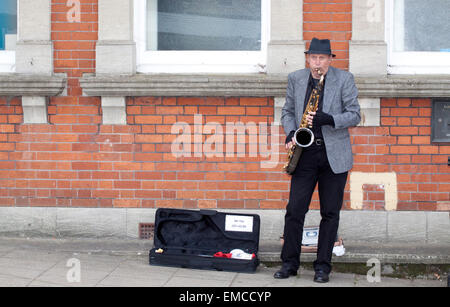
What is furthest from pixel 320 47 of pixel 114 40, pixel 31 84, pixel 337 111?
pixel 31 84

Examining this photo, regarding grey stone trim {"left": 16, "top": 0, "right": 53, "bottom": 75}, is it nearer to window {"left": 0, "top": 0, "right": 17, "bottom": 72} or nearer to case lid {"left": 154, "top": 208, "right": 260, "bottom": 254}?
window {"left": 0, "top": 0, "right": 17, "bottom": 72}

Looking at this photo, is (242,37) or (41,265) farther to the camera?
(242,37)

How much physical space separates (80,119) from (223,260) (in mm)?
2226

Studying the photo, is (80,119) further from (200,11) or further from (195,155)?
(200,11)

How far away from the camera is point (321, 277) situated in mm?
5910

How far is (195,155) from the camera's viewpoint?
720cm

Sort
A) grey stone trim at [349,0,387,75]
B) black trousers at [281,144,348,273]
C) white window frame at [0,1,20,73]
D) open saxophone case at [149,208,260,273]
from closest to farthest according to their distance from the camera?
black trousers at [281,144,348,273]
open saxophone case at [149,208,260,273]
grey stone trim at [349,0,387,75]
white window frame at [0,1,20,73]

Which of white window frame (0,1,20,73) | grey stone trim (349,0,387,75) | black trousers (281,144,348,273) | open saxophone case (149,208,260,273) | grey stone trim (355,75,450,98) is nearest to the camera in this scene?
black trousers (281,144,348,273)

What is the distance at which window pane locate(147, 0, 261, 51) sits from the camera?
738cm

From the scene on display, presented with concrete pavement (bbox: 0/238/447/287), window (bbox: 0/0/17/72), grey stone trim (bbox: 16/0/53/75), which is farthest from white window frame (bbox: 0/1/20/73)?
concrete pavement (bbox: 0/238/447/287)

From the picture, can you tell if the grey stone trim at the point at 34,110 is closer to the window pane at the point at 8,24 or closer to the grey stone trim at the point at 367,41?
the window pane at the point at 8,24

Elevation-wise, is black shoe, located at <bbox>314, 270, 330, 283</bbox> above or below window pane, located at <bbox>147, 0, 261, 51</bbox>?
below

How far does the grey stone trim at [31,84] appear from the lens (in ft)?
23.2

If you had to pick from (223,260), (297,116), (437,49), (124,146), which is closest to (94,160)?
(124,146)
